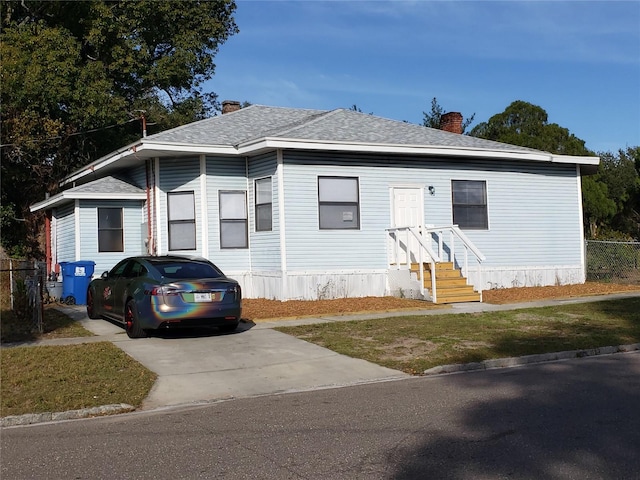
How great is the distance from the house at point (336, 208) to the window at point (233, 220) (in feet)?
0.09

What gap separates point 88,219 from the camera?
20391 millimetres

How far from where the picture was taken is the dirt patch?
15.9 metres

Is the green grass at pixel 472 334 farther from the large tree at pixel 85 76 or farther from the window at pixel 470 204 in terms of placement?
the large tree at pixel 85 76

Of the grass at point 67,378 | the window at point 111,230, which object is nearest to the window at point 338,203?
the window at point 111,230

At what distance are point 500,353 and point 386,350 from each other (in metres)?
1.79

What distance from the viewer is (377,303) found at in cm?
1736

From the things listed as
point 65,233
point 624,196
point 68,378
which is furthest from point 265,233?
point 624,196

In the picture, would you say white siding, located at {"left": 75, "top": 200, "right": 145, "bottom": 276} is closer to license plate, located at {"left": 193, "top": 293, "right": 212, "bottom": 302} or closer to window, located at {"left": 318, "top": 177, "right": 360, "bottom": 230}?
window, located at {"left": 318, "top": 177, "right": 360, "bottom": 230}

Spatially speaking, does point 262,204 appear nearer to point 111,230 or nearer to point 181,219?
point 181,219

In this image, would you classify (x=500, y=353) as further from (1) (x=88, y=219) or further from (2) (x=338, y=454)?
(1) (x=88, y=219)

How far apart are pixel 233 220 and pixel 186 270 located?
6.58 meters

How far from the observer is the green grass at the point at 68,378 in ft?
26.9

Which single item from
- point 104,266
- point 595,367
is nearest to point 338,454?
point 595,367

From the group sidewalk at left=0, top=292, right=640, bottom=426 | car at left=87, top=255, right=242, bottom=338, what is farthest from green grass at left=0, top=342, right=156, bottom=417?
car at left=87, top=255, right=242, bottom=338
